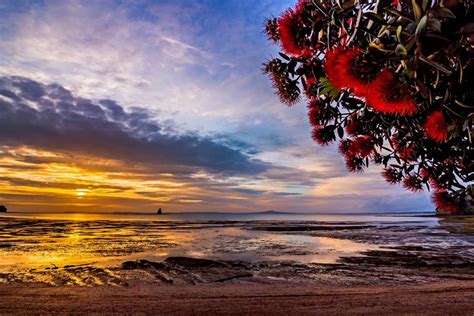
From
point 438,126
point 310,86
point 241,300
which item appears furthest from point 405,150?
point 241,300

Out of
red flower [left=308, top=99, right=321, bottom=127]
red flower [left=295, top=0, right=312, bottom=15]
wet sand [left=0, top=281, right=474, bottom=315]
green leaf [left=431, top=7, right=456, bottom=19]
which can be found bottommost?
wet sand [left=0, top=281, right=474, bottom=315]

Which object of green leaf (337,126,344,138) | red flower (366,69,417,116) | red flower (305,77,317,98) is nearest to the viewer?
red flower (366,69,417,116)

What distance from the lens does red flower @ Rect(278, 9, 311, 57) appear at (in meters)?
2.47

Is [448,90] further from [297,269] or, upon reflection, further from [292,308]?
[297,269]

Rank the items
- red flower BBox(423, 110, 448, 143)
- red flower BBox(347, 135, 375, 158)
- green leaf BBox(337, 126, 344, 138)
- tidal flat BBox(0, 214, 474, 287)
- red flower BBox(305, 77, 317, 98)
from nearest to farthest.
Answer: red flower BBox(423, 110, 448, 143)
red flower BBox(305, 77, 317, 98)
green leaf BBox(337, 126, 344, 138)
red flower BBox(347, 135, 375, 158)
tidal flat BBox(0, 214, 474, 287)

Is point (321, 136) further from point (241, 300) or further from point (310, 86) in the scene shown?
point (241, 300)

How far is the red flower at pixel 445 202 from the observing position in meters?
3.30

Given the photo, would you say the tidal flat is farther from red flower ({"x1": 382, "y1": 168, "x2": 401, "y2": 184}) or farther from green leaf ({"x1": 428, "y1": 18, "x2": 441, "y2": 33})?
green leaf ({"x1": 428, "y1": 18, "x2": 441, "y2": 33})

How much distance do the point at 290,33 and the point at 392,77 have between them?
38.4 inches

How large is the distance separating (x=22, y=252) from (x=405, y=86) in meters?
12.8

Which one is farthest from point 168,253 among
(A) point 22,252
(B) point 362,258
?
(B) point 362,258

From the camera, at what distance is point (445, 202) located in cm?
338

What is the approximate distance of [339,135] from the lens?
3.56 m

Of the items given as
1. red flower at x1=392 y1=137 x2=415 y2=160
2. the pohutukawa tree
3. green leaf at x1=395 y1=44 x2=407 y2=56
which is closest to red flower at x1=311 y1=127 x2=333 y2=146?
the pohutukawa tree
